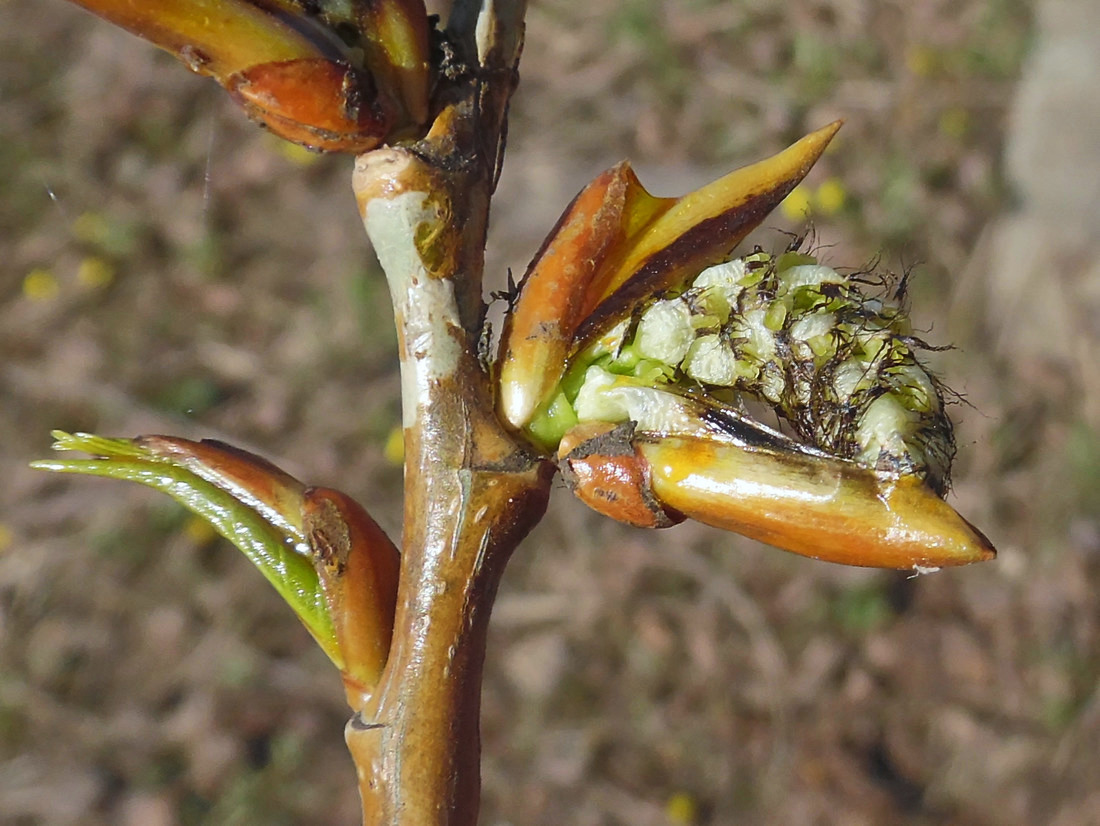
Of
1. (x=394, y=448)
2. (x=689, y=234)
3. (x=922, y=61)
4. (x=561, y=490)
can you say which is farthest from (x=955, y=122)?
(x=689, y=234)

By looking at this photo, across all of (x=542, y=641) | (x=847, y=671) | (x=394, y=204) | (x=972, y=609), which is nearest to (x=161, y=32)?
(x=394, y=204)

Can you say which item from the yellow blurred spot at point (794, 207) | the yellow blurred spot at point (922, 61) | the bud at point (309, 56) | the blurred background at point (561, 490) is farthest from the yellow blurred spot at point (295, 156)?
the bud at point (309, 56)

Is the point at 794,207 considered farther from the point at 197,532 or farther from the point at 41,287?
the point at 41,287

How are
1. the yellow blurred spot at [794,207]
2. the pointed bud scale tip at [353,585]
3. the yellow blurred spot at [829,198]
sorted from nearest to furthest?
the pointed bud scale tip at [353,585]
the yellow blurred spot at [794,207]
the yellow blurred spot at [829,198]

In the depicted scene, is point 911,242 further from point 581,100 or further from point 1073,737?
point 1073,737

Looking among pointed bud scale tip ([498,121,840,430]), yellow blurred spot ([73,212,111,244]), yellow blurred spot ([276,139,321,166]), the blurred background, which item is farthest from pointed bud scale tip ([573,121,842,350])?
yellow blurred spot ([73,212,111,244])

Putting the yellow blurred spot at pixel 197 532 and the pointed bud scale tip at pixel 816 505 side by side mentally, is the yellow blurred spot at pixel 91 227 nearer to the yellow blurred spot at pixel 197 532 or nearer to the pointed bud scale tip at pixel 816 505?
the yellow blurred spot at pixel 197 532
